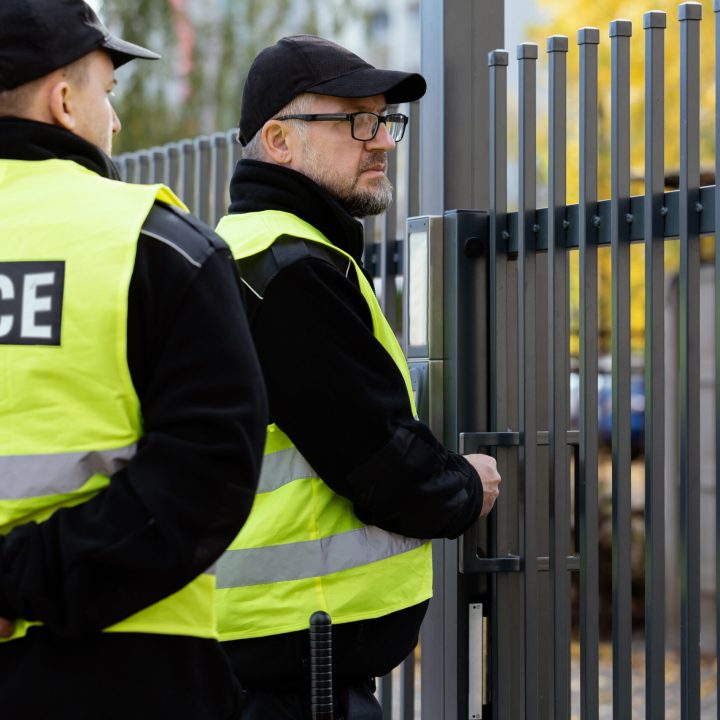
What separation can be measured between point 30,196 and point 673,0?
8.51 meters

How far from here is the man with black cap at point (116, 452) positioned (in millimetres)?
1699

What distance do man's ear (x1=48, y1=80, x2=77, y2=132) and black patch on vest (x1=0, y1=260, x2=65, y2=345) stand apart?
0.25 meters

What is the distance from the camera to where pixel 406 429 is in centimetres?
246

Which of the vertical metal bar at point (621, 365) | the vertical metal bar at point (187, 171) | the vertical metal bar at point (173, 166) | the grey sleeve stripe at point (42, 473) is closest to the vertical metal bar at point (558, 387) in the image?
the vertical metal bar at point (621, 365)

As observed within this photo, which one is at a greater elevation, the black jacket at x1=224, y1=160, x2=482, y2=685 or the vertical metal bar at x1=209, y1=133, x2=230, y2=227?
the vertical metal bar at x1=209, y1=133, x2=230, y2=227

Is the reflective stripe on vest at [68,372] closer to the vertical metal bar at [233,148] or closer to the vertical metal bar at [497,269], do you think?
the vertical metal bar at [497,269]

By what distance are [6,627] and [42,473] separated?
8.1 inches

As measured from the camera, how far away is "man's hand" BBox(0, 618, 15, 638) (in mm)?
1726

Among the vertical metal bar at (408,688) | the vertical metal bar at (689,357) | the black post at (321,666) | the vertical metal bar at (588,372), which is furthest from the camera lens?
the vertical metal bar at (408,688)

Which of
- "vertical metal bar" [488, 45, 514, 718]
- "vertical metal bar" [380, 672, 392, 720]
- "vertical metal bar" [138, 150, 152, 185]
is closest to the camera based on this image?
"vertical metal bar" [488, 45, 514, 718]

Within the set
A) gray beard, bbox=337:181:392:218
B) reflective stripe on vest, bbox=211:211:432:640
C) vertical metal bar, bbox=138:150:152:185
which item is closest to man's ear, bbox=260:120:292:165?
gray beard, bbox=337:181:392:218

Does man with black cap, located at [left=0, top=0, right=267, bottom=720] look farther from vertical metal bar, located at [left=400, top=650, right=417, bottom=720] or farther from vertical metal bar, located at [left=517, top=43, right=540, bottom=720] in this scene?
vertical metal bar, located at [left=400, top=650, right=417, bottom=720]

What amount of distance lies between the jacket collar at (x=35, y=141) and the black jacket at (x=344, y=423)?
0.64m

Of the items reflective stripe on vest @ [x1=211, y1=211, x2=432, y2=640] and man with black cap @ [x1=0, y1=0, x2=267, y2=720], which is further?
reflective stripe on vest @ [x1=211, y1=211, x2=432, y2=640]
